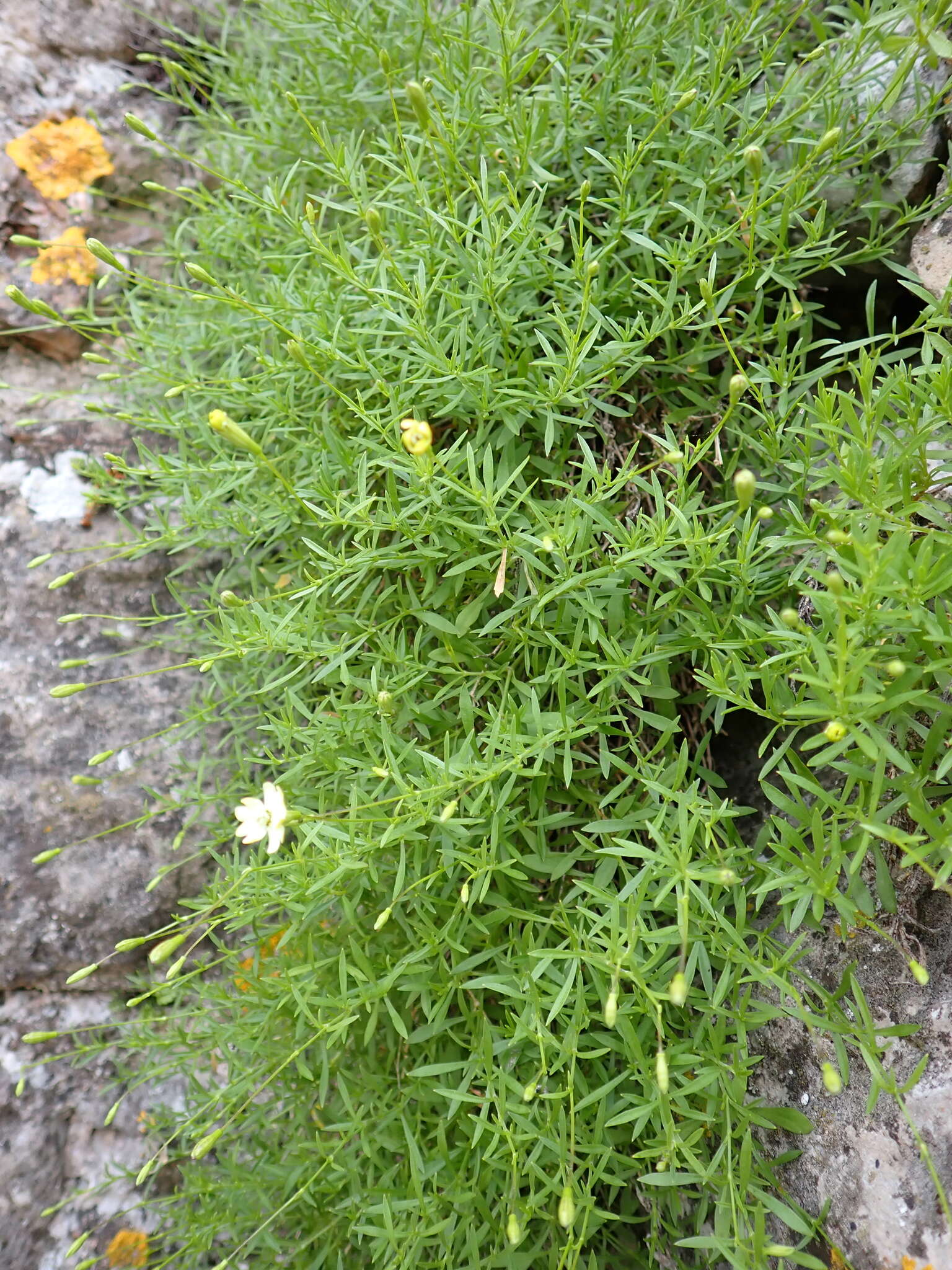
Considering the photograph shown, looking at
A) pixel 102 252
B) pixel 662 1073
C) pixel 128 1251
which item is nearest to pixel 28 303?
pixel 102 252

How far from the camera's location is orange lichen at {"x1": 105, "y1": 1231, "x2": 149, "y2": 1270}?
175 centimetres

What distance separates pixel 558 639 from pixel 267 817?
1.96 ft

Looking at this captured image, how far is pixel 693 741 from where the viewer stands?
5.33 feet

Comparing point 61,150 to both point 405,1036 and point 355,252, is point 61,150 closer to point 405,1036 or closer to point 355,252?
point 355,252

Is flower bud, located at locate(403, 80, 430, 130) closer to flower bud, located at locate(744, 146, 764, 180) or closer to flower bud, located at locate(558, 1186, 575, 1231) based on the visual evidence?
flower bud, located at locate(744, 146, 764, 180)

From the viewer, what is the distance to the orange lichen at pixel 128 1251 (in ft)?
5.74

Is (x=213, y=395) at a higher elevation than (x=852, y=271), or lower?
lower

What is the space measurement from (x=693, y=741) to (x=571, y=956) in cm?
54

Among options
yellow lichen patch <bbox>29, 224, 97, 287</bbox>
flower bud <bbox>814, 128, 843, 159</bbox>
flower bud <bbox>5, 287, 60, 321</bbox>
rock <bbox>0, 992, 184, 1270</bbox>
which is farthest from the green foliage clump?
yellow lichen patch <bbox>29, 224, 97, 287</bbox>

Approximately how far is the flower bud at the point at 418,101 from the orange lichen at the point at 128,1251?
2199 millimetres

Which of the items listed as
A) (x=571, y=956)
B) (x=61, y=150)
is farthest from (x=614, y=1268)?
(x=61, y=150)

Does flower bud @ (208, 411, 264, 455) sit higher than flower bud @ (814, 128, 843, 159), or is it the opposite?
flower bud @ (814, 128, 843, 159)

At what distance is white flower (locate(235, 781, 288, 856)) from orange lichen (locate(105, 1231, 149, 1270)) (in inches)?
44.8

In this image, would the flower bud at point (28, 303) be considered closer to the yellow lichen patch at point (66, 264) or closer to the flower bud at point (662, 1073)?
the yellow lichen patch at point (66, 264)
